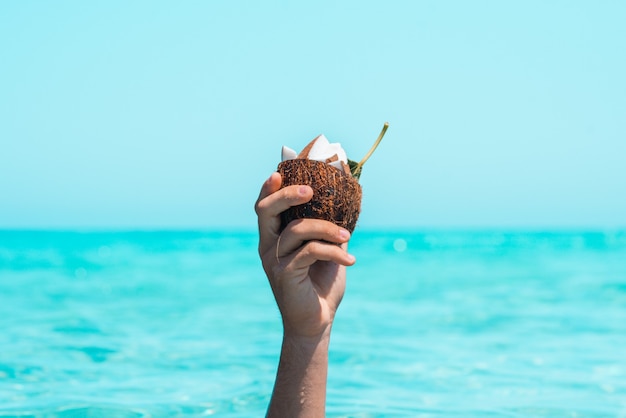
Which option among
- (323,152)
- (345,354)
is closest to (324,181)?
(323,152)

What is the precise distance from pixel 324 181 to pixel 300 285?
14.3 inches

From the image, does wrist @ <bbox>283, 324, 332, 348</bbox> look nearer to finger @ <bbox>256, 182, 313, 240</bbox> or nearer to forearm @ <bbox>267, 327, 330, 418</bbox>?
forearm @ <bbox>267, 327, 330, 418</bbox>

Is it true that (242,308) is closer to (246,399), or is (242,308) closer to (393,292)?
(393,292)

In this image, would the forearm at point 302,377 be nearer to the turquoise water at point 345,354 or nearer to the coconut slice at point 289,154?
the coconut slice at point 289,154

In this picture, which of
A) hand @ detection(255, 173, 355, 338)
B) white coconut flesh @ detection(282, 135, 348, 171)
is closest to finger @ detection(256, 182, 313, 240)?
hand @ detection(255, 173, 355, 338)

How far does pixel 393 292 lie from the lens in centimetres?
1269

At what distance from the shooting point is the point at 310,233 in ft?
7.00

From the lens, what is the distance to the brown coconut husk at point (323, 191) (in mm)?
2393

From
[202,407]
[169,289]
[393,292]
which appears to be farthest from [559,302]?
[202,407]

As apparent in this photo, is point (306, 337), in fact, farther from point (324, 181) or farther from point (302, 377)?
point (324, 181)

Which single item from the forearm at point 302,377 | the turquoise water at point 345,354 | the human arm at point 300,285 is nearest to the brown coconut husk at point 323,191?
the human arm at point 300,285

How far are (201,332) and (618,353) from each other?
12.9ft

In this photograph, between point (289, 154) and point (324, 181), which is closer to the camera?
point (324, 181)

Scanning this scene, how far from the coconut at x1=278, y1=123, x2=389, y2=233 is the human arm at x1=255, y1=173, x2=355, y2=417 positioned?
0.12 metres
